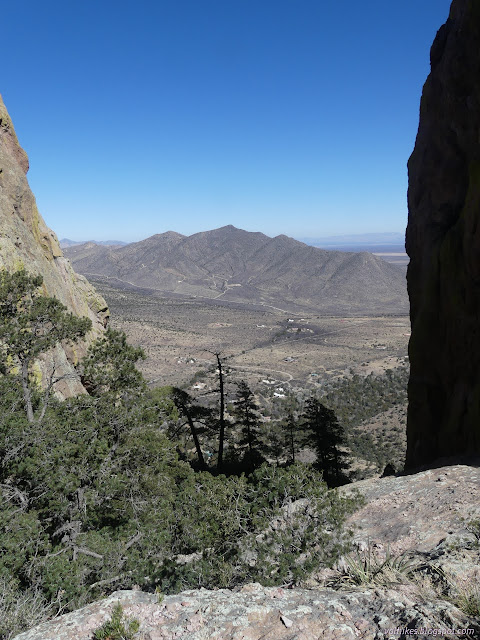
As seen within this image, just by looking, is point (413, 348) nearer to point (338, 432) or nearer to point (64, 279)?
point (338, 432)

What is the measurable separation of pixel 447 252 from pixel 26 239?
19081mm

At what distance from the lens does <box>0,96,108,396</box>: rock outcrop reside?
16356mm

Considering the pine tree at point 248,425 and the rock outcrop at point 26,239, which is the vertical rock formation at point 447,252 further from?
the rock outcrop at point 26,239

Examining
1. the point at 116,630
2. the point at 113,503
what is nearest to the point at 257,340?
the point at 113,503

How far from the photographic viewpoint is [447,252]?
1720cm

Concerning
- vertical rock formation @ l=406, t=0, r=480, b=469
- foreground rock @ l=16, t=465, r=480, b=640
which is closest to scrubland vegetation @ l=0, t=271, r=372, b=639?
foreground rock @ l=16, t=465, r=480, b=640

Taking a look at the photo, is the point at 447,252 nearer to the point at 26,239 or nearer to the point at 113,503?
the point at 113,503

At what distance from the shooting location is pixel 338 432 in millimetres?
22922

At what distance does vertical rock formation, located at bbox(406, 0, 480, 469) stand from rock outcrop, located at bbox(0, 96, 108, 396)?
15955mm

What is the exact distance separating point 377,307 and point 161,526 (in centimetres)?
16726

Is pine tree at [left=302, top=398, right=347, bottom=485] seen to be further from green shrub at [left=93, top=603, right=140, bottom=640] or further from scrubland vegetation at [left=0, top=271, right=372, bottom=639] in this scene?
green shrub at [left=93, top=603, right=140, bottom=640]

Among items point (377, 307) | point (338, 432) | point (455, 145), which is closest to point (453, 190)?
point (455, 145)

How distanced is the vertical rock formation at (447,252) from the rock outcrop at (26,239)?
1595 centimetres

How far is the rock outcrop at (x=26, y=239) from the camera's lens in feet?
53.7
